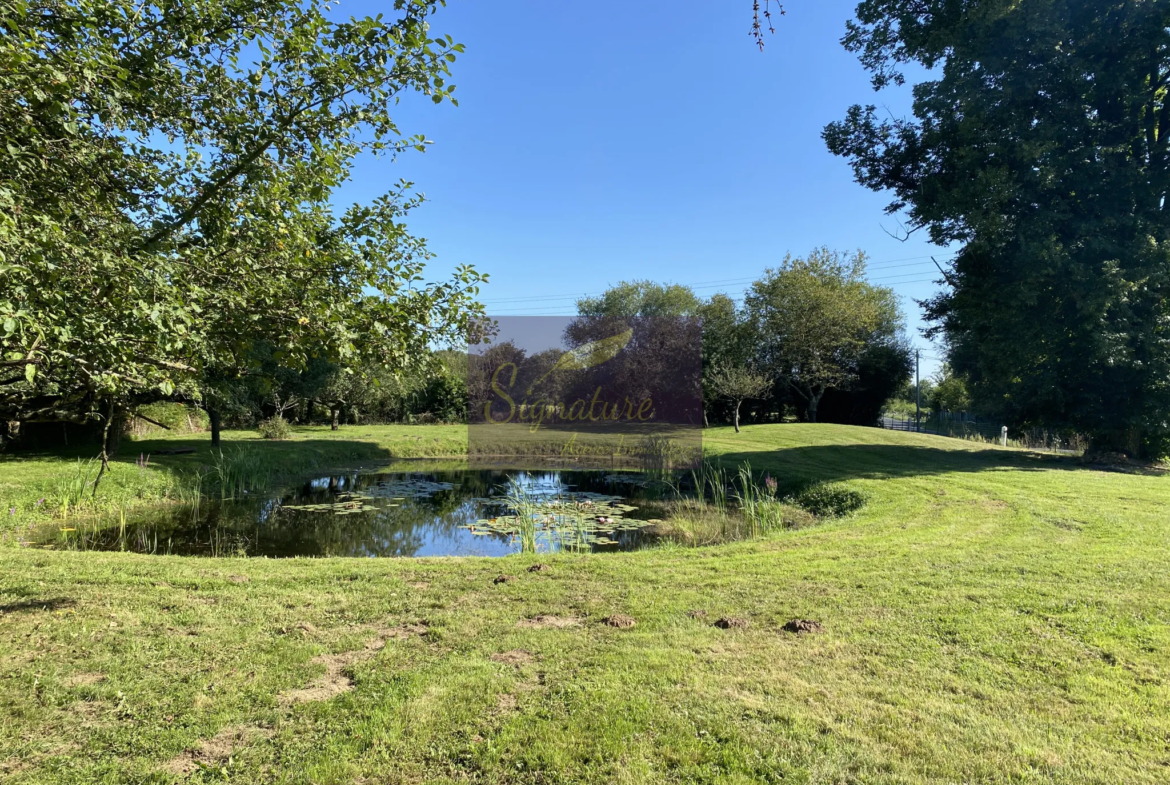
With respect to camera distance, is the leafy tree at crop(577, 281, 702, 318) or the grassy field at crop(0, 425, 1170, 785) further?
the leafy tree at crop(577, 281, 702, 318)

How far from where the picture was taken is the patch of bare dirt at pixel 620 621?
4.49 m

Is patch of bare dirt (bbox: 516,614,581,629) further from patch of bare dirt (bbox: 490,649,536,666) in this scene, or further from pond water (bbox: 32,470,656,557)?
pond water (bbox: 32,470,656,557)

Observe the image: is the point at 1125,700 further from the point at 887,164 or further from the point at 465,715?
the point at 887,164

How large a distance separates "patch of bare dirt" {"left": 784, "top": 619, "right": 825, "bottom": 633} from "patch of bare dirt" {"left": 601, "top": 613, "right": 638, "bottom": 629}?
1.18 metres

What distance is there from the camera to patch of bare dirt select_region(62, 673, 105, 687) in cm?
346

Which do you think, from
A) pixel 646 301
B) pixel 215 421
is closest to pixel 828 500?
pixel 215 421

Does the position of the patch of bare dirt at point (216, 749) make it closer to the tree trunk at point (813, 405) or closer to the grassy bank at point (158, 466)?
the grassy bank at point (158, 466)

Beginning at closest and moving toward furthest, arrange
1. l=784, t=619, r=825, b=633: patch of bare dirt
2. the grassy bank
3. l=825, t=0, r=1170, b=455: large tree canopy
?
l=784, t=619, r=825, b=633: patch of bare dirt → the grassy bank → l=825, t=0, r=1170, b=455: large tree canopy

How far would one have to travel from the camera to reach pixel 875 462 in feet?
52.5

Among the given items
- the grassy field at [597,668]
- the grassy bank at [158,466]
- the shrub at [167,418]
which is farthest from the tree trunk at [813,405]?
the shrub at [167,418]

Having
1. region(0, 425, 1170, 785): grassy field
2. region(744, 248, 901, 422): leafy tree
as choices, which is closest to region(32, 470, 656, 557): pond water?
region(0, 425, 1170, 785): grassy field

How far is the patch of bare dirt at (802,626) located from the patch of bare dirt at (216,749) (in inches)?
138

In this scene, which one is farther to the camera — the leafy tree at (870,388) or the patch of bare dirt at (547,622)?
the leafy tree at (870,388)

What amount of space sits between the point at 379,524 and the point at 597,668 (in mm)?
8570
